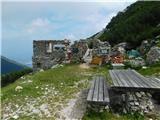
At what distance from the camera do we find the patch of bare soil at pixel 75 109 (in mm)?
10289

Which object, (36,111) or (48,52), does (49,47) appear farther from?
(36,111)

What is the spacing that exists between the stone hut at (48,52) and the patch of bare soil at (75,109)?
820 inches

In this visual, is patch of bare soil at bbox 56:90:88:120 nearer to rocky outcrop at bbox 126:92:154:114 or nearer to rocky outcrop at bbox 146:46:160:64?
rocky outcrop at bbox 126:92:154:114

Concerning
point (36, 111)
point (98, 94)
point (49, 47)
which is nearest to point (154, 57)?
point (49, 47)

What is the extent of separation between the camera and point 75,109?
438 inches

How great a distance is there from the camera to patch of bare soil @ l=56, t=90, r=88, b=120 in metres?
10.3

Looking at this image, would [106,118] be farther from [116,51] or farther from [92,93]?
[116,51]

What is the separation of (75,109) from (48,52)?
23.3m

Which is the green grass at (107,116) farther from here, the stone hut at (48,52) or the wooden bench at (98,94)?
the stone hut at (48,52)

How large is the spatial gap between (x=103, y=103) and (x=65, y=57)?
23.3 metres

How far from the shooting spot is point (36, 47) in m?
34.3

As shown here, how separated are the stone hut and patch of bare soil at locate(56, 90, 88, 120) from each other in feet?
68.4

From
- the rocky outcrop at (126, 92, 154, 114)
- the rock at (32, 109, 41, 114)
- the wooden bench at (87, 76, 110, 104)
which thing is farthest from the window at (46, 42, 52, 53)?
the rocky outcrop at (126, 92, 154, 114)

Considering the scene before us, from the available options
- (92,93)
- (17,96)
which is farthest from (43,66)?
(92,93)
